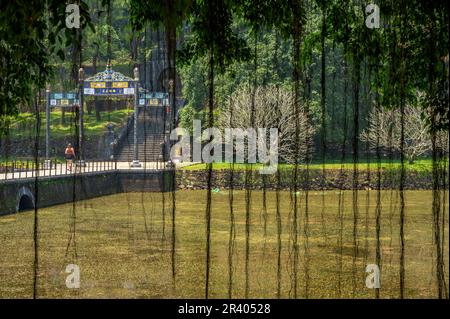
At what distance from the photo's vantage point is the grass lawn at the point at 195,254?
1409 centimetres

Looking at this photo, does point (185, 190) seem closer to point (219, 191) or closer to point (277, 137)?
point (219, 191)

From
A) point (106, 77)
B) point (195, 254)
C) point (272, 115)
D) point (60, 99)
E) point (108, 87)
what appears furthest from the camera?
point (272, 115)

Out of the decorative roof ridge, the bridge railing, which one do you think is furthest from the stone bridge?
the decorative roof ridge

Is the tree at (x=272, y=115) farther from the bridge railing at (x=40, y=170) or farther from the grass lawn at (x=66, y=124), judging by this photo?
the grass lawn at (x=66, y=124)

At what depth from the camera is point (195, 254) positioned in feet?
61.6

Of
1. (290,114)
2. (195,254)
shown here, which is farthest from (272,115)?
(195,254)

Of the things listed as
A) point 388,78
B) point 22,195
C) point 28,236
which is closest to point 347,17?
point 388,78

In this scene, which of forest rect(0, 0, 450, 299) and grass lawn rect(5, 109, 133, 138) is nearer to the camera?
forest rect(0, 0, 450, 299)

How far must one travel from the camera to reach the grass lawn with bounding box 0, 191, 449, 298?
46.2 ft

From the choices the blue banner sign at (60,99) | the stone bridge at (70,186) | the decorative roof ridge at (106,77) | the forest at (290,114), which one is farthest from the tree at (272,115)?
the blue banner sign at (60,99)

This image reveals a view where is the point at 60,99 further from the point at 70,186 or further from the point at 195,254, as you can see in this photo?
the point at 195,254

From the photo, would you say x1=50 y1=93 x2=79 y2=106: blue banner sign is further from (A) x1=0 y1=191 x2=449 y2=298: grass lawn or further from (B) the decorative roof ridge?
(A) x1=0 y1=191 x2=449 y2=298: grass lawn

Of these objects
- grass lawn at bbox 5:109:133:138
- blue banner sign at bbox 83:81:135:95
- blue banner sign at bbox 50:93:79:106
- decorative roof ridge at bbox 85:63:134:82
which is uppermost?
decorative roof ridge at bbox 85:63:134:82

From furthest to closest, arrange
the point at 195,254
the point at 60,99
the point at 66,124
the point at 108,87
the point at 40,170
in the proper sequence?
1. the point at 66,124
2. the point at 108,87
3. the point at 60,99
4. the point at 40,170
5. the point at 195,254
